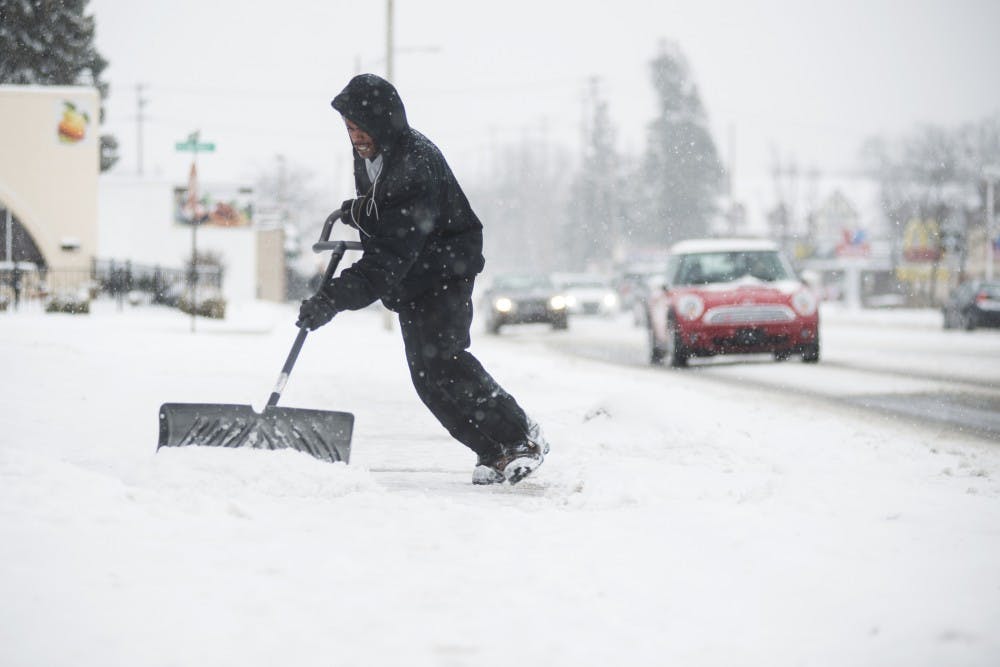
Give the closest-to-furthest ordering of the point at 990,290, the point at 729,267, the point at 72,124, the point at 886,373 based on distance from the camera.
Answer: the point at 886,373
the point at 729,267
the point at 990,290
the point at 72,124

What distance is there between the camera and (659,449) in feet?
22.3

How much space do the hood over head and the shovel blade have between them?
115cm

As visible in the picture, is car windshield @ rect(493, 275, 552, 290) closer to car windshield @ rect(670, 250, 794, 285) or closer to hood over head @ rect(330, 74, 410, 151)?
car windshield @ rect(670, 250, 794, 285)

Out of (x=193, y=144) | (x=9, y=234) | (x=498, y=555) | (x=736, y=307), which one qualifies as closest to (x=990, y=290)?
(x=736, y=307)

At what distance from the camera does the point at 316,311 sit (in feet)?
17.0

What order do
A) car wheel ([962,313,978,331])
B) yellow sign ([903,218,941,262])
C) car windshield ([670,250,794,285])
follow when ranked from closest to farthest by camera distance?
car windshield ([670,250,794,285]) < car wheel ([962,313,978,331]) < yellow sign ([903,218,941,262])

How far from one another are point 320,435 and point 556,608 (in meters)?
2.10

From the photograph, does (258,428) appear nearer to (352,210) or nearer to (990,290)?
(352,210)

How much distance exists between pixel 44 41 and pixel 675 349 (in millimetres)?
30622

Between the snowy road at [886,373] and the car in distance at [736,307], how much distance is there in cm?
32

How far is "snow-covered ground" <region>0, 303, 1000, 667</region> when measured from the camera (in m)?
3.04

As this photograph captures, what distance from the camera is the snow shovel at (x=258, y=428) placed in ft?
17.0

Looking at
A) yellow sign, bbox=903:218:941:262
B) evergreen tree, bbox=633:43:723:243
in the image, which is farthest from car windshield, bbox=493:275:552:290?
evergreen tree, bbox=633:43:723:243

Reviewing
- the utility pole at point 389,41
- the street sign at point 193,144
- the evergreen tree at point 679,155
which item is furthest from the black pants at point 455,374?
the evergreen tree at point 679,155
